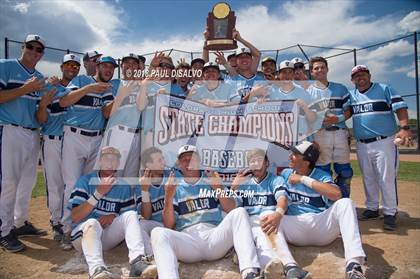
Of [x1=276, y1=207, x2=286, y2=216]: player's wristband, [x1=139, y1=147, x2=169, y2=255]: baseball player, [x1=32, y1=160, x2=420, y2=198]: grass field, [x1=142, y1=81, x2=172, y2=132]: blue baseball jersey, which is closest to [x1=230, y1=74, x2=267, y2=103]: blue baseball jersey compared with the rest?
[x1=142, y1=81, x2=172, y2=132]: blue baseball jersey

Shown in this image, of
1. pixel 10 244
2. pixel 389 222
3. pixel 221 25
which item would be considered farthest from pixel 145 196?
pixel 221 25

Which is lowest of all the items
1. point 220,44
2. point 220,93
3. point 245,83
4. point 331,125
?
point 331,125

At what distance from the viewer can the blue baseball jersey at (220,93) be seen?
5.52 m

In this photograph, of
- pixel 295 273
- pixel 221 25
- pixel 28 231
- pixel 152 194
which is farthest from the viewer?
pixel 221 25

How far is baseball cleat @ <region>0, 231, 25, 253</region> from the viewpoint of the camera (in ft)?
14.3

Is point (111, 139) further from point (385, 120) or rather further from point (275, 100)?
point (385, 120)

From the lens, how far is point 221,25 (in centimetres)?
1346

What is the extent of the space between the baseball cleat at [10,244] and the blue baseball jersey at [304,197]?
3.36 metres

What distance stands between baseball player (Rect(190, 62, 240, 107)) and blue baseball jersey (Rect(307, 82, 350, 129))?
1.27 metres

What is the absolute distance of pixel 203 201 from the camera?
13.2ft

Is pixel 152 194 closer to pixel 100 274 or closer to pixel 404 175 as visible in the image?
pixel 100 274

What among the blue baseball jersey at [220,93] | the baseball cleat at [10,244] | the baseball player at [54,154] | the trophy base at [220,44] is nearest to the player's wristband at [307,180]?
the blue baseball jersey at [220,93]

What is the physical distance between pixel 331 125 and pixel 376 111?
0.69 m

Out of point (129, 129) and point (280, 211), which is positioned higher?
point (129, 129)
